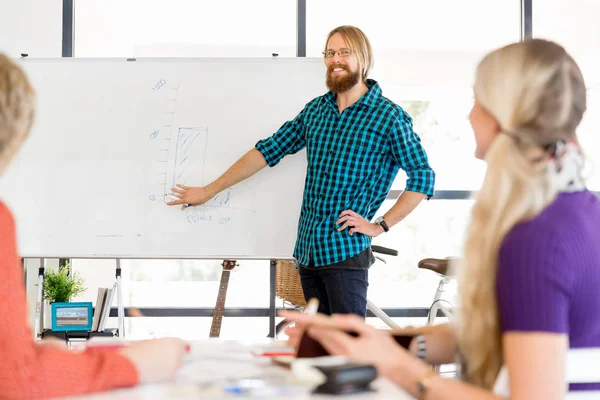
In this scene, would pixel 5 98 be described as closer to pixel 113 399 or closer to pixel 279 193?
pixel 113 399

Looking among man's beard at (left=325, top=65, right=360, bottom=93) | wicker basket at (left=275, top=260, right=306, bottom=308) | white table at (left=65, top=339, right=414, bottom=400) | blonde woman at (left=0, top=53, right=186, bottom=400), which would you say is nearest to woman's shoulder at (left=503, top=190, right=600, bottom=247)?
white table at (left=65, top=339, right=414, bottom=400)

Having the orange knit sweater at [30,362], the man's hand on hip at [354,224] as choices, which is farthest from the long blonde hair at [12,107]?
the man's hand on hip at [354,224]

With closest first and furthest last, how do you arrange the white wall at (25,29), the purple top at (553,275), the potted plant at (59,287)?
the purple top at (553,275), the potted plant at (59,287), the white wall at (25,29)

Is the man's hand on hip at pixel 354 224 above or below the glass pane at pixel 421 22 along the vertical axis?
below

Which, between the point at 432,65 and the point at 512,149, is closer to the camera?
the point at 512,149

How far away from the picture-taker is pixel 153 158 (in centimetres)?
314

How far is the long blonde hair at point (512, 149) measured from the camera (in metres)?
0.98

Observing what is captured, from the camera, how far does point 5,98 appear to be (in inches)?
37.6

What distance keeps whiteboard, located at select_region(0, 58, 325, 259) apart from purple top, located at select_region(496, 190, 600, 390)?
7.13ft

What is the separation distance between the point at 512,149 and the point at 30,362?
30.3 inches

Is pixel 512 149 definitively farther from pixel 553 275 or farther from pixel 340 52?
pixel 340 52

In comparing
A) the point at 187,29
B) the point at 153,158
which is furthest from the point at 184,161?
the point at 187,29

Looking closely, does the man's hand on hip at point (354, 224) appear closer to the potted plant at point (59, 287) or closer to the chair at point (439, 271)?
the chair at point (439, 271)

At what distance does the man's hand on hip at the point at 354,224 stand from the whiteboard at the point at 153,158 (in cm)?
54
